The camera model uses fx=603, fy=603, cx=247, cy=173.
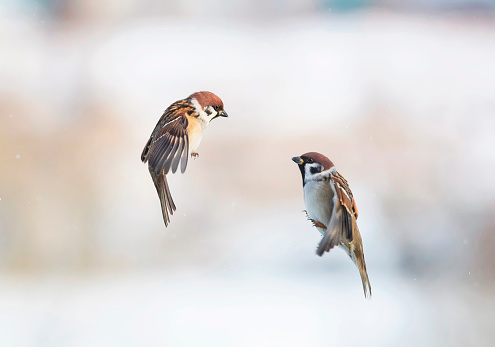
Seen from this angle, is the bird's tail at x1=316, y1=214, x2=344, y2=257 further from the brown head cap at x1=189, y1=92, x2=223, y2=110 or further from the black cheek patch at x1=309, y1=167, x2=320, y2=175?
the brown head cap at x1=189, y1=92, x2=223, y2=110

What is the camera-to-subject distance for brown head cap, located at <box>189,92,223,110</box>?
Answer: 829 millimetres

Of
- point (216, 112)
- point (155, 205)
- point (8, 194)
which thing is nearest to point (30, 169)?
point (8, 194)

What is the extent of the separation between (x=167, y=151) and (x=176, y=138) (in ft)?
0.14

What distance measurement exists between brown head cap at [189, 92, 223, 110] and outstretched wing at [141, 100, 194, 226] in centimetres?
3

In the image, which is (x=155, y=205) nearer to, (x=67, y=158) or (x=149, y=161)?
(x=67, y=158)

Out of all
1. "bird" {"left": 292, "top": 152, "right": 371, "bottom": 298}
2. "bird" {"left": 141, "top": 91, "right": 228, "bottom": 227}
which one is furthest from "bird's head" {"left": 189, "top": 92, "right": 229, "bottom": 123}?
"bird" {"left": 292, "top": 152, "right": 371, "bottom": 298}

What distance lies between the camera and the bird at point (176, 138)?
0.70 meters

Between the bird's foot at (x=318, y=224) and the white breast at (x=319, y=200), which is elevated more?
the white breast at (x=319, y=200)

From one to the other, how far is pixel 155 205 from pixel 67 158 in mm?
549

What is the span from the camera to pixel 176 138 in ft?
2.48

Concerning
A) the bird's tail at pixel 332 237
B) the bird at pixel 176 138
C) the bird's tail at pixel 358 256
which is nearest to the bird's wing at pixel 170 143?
the bird at pixel 176 138

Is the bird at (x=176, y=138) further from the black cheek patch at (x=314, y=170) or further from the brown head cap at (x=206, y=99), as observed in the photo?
the black cheek patch at (x=314, y=170)

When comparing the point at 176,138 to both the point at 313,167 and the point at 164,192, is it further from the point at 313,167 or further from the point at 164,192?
the point at 313,167

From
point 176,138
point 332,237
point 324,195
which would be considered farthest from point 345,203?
point 176,138
